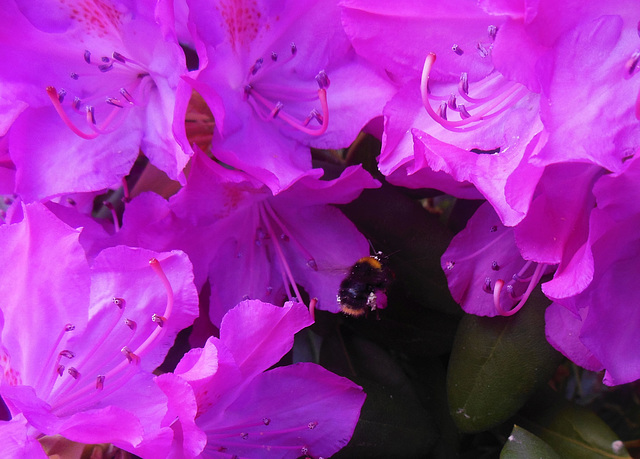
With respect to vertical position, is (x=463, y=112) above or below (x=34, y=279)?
above

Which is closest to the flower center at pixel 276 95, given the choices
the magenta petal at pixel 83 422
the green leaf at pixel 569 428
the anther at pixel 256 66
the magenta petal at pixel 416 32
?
the anther at pixel 256 66

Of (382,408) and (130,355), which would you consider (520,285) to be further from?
(130,355)

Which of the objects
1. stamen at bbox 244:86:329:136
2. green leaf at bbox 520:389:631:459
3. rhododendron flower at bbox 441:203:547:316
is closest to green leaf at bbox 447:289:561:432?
rhododendron flower at bbox 441:203:547:316

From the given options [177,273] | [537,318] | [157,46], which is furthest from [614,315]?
[157,46]

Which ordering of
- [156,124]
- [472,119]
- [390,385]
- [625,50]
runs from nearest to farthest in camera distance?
[625,50]
[472,119]
[156,124]
[390,385]

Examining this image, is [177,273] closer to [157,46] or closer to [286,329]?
[286,329]

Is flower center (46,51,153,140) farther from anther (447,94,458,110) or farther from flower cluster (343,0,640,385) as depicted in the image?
anther (447,94,458,110)

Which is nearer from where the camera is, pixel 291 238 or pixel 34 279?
pixel 34 279

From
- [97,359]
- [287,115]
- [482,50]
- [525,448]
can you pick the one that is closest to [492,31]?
[482,50]
